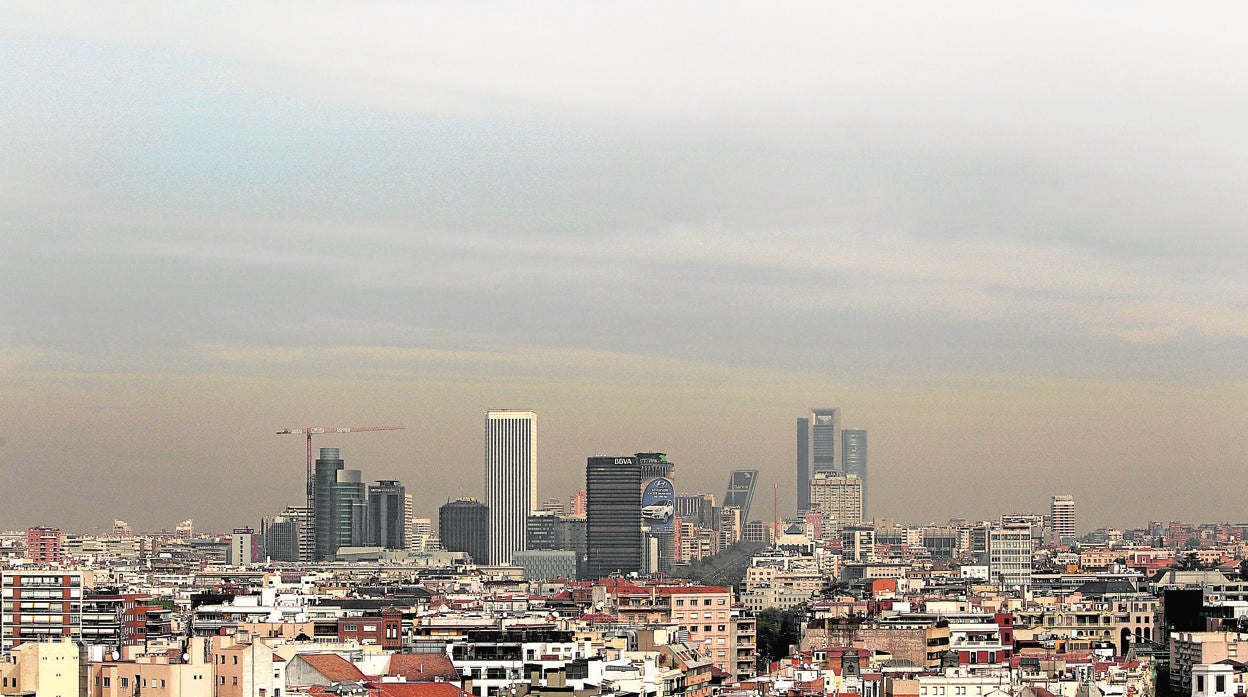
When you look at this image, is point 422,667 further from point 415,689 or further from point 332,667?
point 415,689

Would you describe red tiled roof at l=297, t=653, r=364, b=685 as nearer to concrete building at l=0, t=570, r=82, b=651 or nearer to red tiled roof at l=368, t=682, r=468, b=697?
red tiled roof at l=368, t=682, r=468, b=697

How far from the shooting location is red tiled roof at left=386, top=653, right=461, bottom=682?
1731 inches

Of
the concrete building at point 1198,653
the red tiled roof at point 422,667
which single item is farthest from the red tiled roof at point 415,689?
the concrete building at point 1198,653

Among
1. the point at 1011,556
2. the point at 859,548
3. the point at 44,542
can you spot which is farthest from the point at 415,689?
the point at 859,548

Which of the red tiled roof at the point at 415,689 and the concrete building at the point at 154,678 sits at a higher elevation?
the concrete building at the point at 154,678

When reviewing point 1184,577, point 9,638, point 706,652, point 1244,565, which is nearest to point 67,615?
point 9,638

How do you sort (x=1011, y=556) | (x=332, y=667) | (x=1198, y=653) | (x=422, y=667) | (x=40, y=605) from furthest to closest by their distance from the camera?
(x=1011, y=556) < (x=40, y=605) < (x=1198, y=653) < (x=422, y=667) < (x=332, y=667)

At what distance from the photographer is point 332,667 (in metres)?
41.9

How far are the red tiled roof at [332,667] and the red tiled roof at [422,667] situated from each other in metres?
1.34

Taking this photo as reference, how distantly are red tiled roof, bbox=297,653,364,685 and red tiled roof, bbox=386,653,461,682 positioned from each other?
4.39ft

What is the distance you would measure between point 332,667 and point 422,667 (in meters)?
3.42

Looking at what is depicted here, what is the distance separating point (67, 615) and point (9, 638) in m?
2.07

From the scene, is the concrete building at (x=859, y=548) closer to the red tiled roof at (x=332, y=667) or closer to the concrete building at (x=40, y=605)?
the concrete building at (x=40, y=605)

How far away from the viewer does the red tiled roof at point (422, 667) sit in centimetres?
4397
